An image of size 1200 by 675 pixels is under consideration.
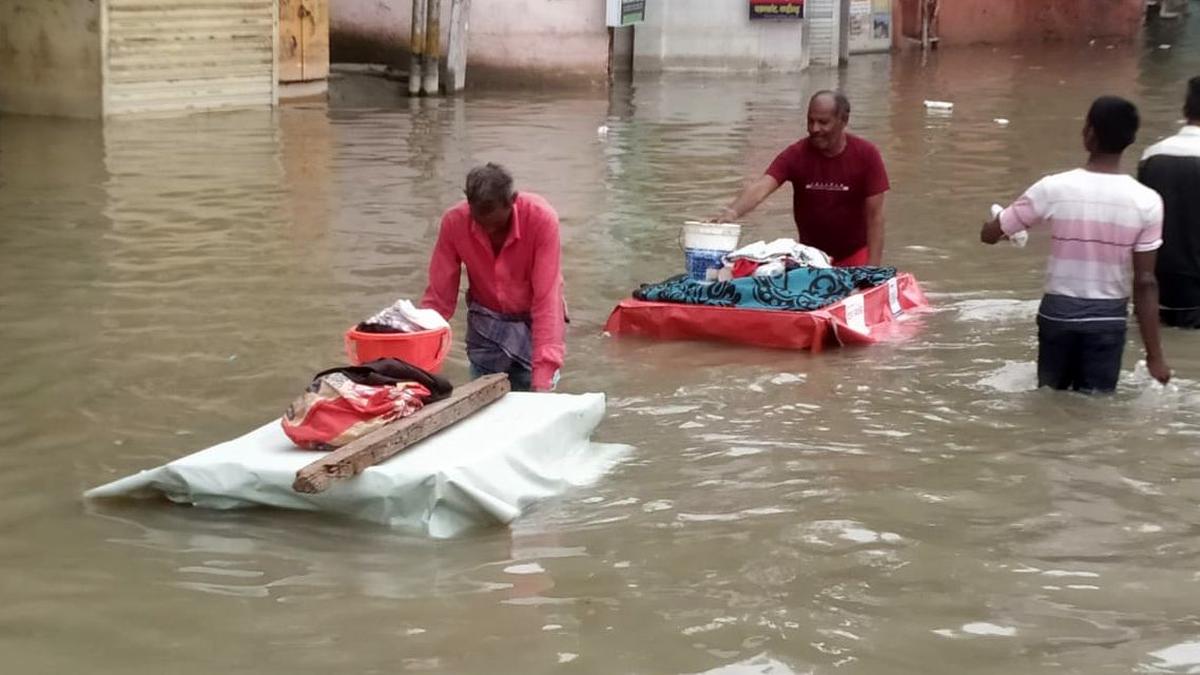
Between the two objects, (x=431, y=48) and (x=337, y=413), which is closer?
(x=337, y=413)

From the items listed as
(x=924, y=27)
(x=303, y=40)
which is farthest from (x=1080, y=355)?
(x=924, y=27)

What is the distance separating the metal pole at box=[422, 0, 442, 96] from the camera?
21.9 m

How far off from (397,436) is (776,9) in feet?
71.6

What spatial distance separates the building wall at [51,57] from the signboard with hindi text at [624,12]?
873 cm

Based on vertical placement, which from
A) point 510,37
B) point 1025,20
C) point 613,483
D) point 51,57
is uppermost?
point 1025,20

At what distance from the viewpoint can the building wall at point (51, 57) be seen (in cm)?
1770

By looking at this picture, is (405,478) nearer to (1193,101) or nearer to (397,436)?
(397,436)

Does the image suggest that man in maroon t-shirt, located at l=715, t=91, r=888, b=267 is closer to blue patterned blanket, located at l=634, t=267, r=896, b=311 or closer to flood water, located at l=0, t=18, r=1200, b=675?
blue patterned blanket, located at l=634, t=267, r=896, b=311

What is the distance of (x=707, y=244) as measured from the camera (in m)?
8.99

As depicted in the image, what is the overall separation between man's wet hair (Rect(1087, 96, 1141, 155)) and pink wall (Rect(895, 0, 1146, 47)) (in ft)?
90.9

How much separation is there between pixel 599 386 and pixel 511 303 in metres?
1.59

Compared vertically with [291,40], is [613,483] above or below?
below

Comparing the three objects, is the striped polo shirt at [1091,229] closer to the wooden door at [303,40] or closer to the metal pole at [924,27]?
the wooden door at [303,40]

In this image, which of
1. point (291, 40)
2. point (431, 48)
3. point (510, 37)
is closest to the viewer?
point (291, 40)
